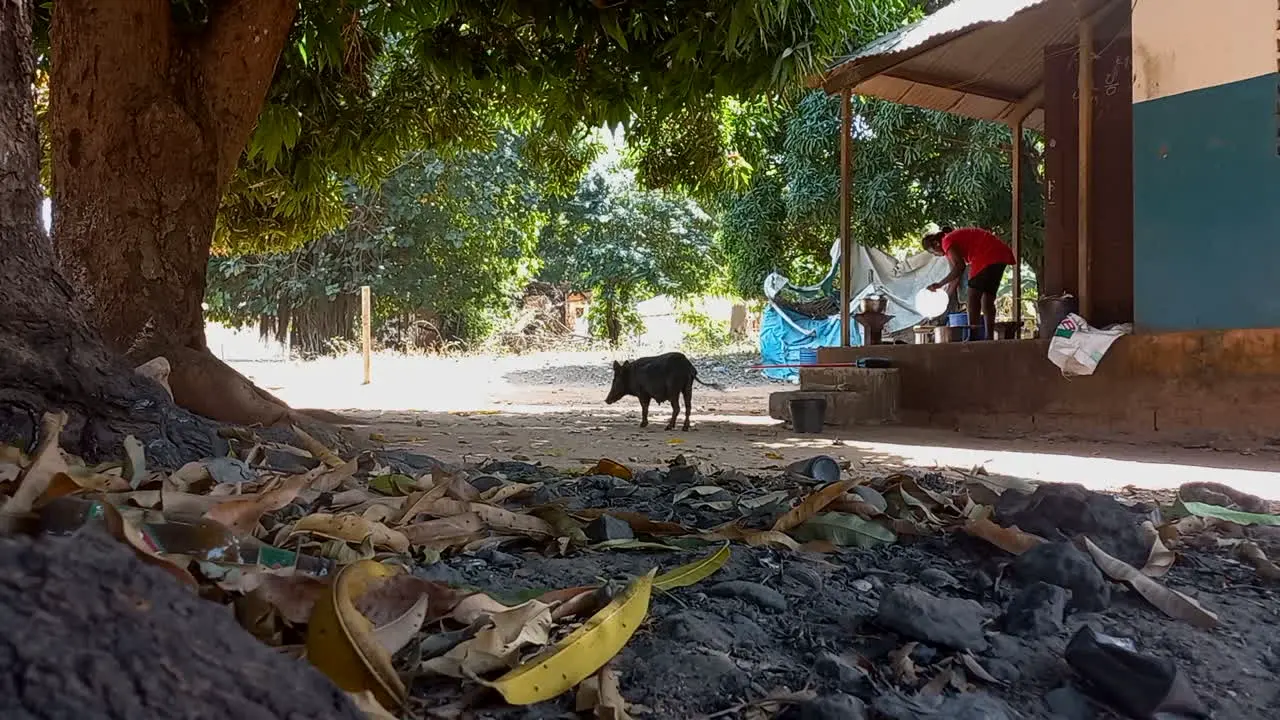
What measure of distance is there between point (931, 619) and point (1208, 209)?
608cm

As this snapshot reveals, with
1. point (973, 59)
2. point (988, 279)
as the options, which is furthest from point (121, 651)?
point (988, 279)

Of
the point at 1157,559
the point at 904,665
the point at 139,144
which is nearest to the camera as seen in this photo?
the point at 904,665

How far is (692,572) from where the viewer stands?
1.94m

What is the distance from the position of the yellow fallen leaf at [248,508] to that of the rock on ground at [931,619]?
1288mm

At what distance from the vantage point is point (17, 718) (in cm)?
78

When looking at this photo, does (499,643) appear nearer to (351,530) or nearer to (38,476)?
(351,530)

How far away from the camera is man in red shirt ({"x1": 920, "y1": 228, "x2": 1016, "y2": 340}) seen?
9695mm

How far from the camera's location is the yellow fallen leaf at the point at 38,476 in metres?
1.62

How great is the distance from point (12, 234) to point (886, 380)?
716cm

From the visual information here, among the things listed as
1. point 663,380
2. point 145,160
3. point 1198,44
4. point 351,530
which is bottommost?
point 351,530

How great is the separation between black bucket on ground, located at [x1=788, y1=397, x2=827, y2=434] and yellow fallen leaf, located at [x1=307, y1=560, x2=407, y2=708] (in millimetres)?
6490

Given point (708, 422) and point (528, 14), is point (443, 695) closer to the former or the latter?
point (528, 14)

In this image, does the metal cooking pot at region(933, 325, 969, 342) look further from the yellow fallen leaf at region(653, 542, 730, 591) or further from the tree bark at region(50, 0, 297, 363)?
the yellow fallen leaf at region(653, 542, 730, 591)

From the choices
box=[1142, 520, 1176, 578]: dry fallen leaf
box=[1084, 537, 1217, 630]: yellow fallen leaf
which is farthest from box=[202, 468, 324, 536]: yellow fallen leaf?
box=[1142, 520, 1176, 578]: dry fallen leaf
